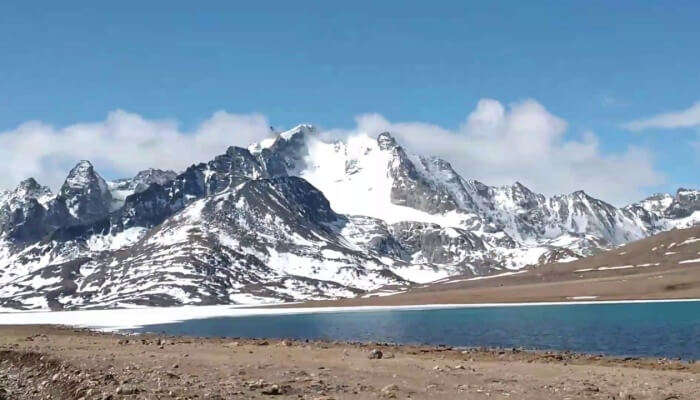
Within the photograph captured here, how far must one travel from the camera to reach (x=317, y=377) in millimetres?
35562

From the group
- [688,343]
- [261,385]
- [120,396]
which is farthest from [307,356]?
[688,343]

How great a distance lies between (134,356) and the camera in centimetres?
4750

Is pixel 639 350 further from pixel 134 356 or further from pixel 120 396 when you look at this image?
pixel 120 396

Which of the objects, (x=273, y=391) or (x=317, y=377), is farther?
(x=317, y=377)

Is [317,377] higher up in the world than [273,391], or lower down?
lower down

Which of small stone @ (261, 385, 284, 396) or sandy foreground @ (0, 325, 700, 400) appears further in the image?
sandy foreground @ (0, 325, 700, 400)

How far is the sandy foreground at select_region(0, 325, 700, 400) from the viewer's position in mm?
30500

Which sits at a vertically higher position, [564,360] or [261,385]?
[261,385]

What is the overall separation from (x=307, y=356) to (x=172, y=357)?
9.74 metres

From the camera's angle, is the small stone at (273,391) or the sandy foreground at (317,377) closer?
the small stone at (273,391)

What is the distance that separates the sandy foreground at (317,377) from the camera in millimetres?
30500

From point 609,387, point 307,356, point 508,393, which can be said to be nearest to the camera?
point 508,393

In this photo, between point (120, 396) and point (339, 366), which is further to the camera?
point (339, 366)

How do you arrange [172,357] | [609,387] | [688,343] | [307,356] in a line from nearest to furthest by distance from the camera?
1. [609,387]
2. [172,357]
3. [307,356]
4. [688,343]
